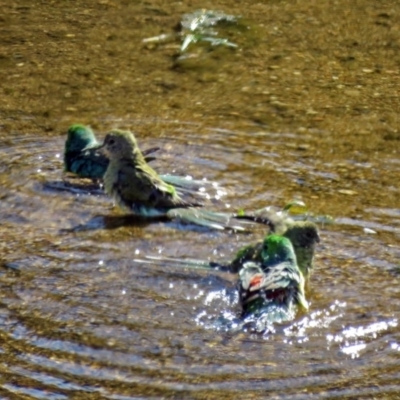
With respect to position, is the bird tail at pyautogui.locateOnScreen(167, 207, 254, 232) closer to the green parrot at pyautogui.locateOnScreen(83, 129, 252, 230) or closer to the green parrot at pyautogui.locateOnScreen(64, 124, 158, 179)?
the green parrot at pyautogui.locateOnScreen(83, 129, 252, 230)

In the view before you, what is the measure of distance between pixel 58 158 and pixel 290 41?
10.2ft

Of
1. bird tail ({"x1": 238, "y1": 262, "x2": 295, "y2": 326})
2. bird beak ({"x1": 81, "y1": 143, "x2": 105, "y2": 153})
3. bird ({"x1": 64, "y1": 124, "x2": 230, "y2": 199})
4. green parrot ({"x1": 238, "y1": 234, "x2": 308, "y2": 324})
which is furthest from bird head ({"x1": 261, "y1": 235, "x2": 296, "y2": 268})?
bird beak ({"x1": 81, "y1": 143, "x2": 105, "y2": 153})

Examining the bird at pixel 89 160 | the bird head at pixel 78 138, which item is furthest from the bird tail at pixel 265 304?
the bird head at pixel 78 138

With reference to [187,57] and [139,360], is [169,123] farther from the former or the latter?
[139,360]

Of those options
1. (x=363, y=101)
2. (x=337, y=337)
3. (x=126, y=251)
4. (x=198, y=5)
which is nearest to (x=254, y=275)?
(x=337, y=337)

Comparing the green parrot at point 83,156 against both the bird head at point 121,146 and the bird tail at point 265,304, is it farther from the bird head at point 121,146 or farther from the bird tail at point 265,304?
the bird tail at point 265,304

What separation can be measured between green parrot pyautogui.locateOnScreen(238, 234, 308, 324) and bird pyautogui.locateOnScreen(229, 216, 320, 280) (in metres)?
0.20

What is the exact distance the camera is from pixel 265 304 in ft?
20.3

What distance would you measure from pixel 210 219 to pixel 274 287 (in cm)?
134

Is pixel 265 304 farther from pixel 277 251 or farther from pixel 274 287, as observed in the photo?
pixel 277 251

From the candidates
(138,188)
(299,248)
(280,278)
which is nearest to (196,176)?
(138,188)

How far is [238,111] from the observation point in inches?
360

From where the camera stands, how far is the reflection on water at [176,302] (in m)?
5.69

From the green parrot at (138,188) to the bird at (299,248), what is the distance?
0.77 m
